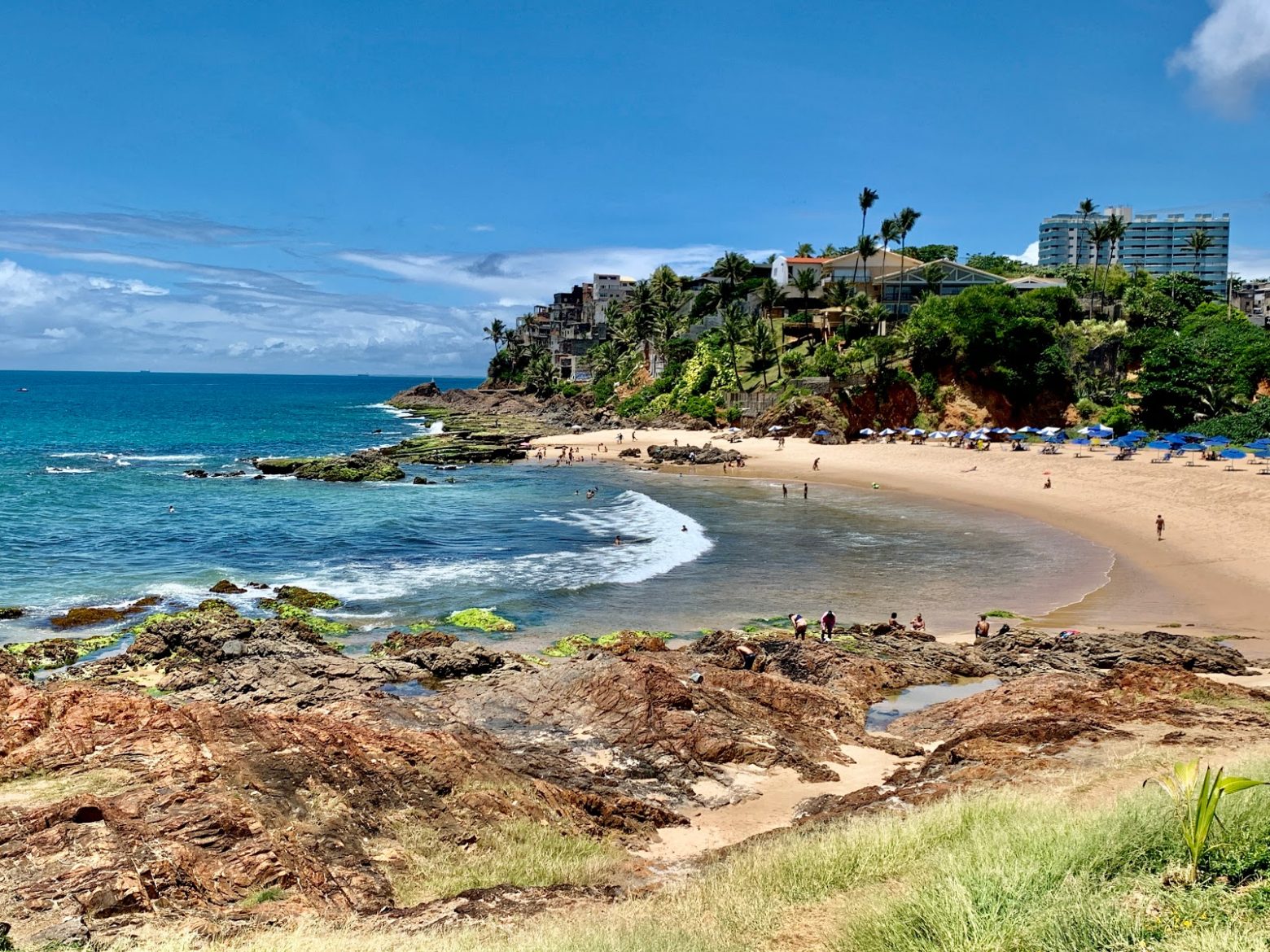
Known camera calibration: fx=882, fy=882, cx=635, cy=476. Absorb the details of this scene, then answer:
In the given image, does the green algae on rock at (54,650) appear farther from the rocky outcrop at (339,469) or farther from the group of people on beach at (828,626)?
Answer: the rocky outcrop at (339,469)

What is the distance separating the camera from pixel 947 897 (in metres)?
6.99

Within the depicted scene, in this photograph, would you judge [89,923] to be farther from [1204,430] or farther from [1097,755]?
[1204,430]

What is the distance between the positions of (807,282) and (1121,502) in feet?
159

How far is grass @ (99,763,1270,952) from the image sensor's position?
654 cm

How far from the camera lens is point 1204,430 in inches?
2141

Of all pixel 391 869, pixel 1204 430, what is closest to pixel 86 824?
pixel 391 869

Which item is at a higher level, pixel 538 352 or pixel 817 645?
pixel 538 352

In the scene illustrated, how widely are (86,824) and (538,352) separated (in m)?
129

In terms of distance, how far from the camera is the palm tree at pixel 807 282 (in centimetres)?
8569

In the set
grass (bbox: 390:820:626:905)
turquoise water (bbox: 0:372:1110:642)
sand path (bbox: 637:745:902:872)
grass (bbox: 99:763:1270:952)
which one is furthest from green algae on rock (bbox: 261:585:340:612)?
grass (bbox: 99:763:1270:952)

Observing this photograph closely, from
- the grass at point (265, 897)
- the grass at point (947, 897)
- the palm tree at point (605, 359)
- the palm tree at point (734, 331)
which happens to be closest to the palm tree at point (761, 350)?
the palm tree at point (734, 331)

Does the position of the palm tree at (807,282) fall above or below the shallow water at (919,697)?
above

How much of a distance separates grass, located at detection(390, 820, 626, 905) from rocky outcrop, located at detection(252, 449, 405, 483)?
4847 cm

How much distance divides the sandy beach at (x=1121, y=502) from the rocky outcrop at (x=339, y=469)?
18184 mm
